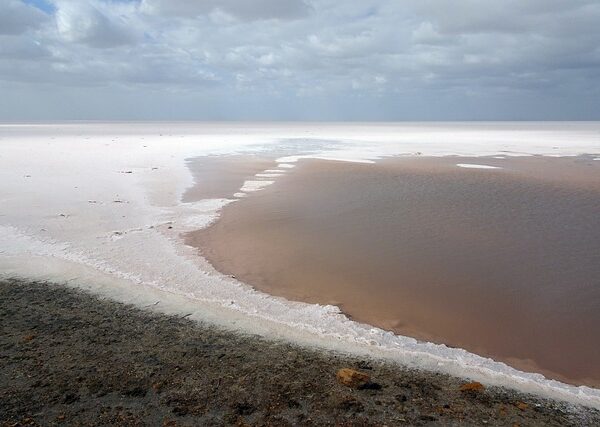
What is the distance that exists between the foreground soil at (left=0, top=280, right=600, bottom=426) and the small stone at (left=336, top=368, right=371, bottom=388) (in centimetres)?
5

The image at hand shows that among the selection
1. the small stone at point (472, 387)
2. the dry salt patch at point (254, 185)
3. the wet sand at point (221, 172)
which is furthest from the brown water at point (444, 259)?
the wet sand at point (221, 172)

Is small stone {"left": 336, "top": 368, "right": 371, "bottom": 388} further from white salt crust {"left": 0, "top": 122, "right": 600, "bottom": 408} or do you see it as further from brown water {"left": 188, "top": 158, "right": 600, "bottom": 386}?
brown water {"left": 188, "top": 158, "right": 600, "bottom": 386}

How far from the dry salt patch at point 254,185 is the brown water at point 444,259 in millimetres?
442

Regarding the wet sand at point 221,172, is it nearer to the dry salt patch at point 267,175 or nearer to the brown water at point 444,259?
the dry salt patch at point 267,175

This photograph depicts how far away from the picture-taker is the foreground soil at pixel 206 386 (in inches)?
150

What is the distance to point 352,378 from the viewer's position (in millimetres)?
4273

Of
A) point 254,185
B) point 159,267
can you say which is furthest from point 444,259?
point 254,185

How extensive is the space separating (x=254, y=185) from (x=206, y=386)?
462 inches

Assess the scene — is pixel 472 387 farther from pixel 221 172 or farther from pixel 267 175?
pixel 221 172

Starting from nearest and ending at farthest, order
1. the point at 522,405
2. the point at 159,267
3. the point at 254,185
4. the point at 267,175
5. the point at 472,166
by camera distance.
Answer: the point at 522,405
the point at 159,267
the point at 254,185
the point at 267,175
the point at 472,166

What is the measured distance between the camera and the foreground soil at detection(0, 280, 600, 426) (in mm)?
3801

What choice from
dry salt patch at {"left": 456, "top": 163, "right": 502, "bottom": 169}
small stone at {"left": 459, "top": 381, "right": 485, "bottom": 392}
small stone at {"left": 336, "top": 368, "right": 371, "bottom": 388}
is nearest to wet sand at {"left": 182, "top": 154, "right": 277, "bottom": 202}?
dry salt patch at {"left": 456, "top": 163, "right": 502, "bottom": 169}

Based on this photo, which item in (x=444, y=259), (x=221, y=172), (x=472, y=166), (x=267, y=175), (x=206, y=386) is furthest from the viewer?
(x=472, y=166)

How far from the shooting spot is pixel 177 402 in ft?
13.0
